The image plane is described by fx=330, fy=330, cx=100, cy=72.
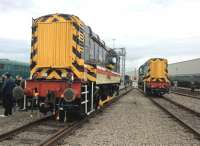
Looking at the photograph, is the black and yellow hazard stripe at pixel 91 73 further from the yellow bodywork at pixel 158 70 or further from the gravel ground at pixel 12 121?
the yellow bodywork at pixel 158 70

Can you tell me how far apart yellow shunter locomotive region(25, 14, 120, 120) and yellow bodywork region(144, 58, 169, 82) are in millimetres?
18137

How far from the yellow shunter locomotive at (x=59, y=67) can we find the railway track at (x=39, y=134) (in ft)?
1.58

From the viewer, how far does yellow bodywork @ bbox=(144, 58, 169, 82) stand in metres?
29.5

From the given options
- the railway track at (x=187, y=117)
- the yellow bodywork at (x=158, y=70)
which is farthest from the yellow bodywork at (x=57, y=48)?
the yellow bodywork at (x=158, y=70)

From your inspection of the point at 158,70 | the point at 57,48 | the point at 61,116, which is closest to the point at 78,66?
the point at 57,48

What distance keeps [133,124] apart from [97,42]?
5.20m

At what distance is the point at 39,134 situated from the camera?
28.4ft

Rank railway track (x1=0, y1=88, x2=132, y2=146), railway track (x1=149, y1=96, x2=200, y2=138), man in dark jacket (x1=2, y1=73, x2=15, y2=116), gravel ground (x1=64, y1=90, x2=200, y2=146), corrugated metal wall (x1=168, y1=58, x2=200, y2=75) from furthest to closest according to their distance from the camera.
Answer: corrugated metal wall (x1=168, y1=58, x2=200, y2=75) < man in dark jacket (x1=2, y1=73, x2=15, y2=116) < railway track (x1=149, y1=96, x2=200, y2=138) < gravel ground (x1=64, y1=90, x2=200, y2=146) < railway track (x1=0, y1=88, x2=132, y2=146)

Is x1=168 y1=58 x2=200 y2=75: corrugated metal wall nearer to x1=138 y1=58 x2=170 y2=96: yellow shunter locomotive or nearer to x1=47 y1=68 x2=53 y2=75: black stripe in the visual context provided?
x1=138 y1=58 x2=170 y2=96: yellow shunter locomotive

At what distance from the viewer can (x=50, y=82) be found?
A: 10.7m

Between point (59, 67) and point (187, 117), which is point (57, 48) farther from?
point (187, 117)

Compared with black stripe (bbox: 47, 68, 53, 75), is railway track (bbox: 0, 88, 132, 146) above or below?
below

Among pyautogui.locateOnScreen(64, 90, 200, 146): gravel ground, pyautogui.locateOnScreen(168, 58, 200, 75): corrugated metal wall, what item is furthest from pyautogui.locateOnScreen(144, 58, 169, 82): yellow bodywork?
pyautogui.locateOnScreen(64, 90, 200, 146): gravel ground

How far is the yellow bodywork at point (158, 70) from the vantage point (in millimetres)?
29500
